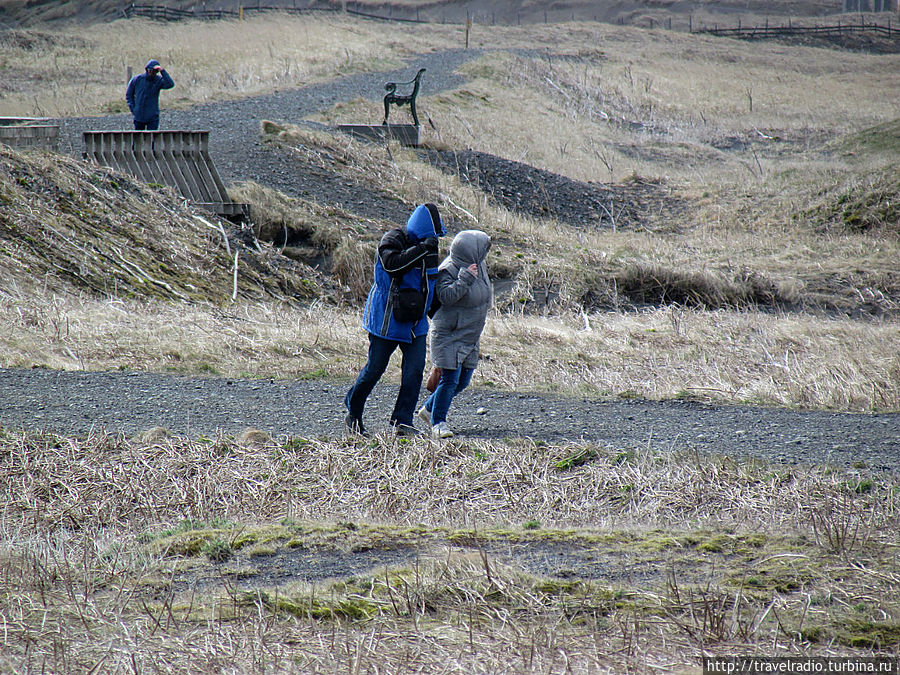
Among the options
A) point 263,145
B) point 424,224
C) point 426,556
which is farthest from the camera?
point 263,145

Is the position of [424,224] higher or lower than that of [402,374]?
higher

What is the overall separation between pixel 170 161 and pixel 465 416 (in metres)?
9.98

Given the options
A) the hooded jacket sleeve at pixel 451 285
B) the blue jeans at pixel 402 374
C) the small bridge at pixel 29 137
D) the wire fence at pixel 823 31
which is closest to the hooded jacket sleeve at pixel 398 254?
the hooded jacket sleeve at pixel 451 285

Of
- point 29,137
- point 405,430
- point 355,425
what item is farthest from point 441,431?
point 29,137

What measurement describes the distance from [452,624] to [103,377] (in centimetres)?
503

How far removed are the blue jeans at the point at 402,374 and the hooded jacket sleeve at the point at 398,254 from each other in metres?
0.52

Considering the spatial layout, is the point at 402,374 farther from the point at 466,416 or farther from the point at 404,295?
the point at 466,416

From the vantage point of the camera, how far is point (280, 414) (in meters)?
6.46

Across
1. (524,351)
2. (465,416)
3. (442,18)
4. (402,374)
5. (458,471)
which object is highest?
(442,18)

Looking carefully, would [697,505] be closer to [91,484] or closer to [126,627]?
[126,627]

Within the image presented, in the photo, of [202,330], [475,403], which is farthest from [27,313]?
[475,403]

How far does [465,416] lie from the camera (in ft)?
21.7

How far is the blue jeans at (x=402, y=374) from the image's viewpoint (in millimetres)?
5574

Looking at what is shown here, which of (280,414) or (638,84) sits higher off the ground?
(638,84)
